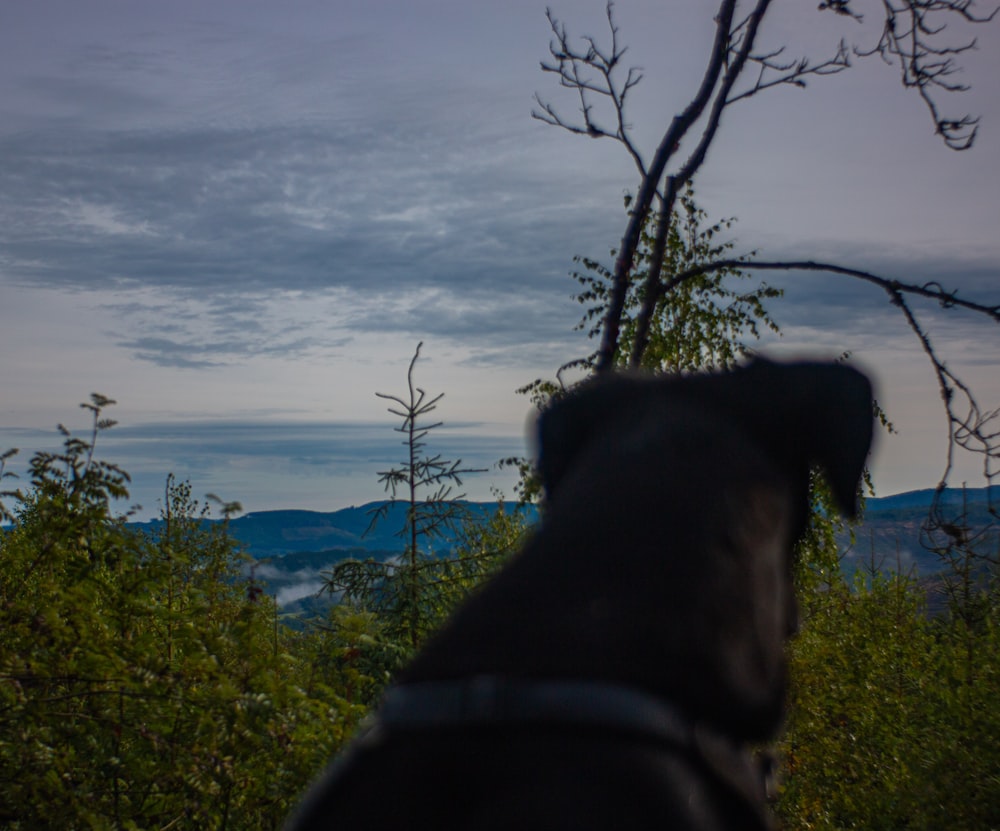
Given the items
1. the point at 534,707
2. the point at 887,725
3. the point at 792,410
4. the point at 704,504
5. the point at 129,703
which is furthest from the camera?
the point at 887,725

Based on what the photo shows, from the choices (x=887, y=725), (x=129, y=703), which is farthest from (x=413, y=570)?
(x=887, y=725)

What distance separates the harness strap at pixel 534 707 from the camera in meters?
1.01

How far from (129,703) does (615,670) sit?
2.97 m

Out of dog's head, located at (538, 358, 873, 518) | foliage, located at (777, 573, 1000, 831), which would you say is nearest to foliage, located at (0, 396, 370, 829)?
dog's head, located at (538, 358, 873, 518)

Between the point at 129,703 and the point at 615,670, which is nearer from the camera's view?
the point at 615,670

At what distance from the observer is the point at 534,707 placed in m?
1.01

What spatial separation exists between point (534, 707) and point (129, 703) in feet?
9.67

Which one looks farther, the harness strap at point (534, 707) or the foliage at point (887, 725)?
the foliage at point (887, 725)

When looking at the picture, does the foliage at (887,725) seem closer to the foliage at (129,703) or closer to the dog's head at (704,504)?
the foliage at (129,703)

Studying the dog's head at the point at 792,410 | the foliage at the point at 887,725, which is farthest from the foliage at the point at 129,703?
the foliage at the point at 887,725

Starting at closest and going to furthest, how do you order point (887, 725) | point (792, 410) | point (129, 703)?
point (792, 410), point (129, 703), point (887, 725)

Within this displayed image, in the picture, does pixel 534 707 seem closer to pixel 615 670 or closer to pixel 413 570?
pixel 615 670

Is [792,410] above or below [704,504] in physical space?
above

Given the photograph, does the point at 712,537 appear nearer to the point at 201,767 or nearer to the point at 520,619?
the point at 520,619
